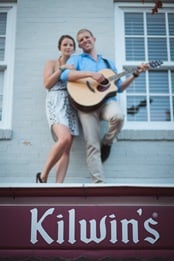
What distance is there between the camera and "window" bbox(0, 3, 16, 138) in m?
7.60

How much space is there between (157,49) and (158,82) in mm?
476

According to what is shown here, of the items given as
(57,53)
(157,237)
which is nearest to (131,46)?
(57,53)

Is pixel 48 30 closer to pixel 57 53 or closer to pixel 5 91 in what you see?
pixel 57 53

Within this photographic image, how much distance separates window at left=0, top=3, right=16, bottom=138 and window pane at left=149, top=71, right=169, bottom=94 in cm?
183

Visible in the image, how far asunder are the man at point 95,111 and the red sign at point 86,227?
72 centimetres

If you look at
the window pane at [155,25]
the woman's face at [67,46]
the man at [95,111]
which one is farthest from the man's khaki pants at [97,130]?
the window pane at [155,25]

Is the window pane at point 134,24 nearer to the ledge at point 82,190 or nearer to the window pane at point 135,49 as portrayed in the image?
the window pane at point 135,49

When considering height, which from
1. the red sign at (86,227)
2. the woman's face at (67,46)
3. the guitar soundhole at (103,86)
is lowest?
the red sign at (86,227)

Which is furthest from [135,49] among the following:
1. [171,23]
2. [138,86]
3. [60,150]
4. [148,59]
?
[60,150]

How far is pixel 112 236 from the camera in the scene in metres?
5.99

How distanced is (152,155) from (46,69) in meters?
1.69

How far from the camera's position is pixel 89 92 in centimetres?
692

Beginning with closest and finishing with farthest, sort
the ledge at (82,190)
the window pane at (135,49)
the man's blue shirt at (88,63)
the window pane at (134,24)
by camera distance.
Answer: the ledge at (82,190)
the man's blue shirt at (88,63)
the window pane at (135,49)
the window pane at (134,24)

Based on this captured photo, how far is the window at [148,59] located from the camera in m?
7.67
